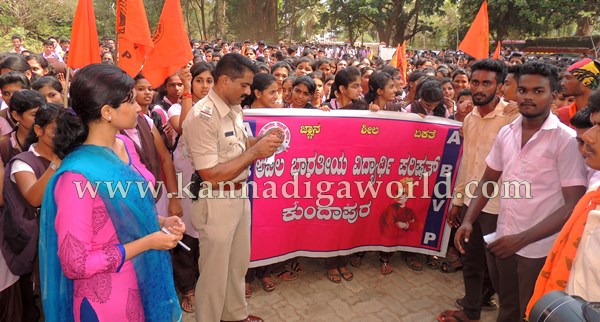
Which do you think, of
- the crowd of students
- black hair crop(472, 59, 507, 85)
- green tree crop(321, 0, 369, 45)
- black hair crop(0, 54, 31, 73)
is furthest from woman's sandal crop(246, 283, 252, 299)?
green tree crop(321, 0, 369, 45)

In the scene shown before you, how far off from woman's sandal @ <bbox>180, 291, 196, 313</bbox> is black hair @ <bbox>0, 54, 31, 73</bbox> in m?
3.17

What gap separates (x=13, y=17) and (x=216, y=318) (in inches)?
965

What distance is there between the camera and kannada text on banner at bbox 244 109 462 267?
3.70m

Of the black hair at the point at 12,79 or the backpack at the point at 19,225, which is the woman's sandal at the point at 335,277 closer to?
the backpack at the point at 19,225

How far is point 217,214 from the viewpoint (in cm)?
276

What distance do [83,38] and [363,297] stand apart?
10.6 ft

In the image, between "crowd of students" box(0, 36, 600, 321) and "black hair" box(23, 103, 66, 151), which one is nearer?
"crowd of students" box(0, 36, 600, 321)

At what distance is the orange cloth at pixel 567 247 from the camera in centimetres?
179

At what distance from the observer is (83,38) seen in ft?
11.5

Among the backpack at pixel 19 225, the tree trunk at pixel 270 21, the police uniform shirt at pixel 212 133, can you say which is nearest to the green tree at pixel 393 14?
the tree trunk at pixel 270 21

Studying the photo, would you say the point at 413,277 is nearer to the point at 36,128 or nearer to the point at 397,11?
the point at 36,128

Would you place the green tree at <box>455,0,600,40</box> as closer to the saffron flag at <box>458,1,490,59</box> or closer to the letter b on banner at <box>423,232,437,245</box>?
the saffron flag at <box>458,1,490,59</box>

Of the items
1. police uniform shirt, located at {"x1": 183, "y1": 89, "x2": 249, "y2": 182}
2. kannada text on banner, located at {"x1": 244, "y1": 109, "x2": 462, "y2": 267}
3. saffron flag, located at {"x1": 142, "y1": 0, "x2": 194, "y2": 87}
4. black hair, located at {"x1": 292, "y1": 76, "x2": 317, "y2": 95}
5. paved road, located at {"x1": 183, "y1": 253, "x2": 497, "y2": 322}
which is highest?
saffron flag, located at {"x1": 142, "y1": 0, "x2": 194, "y2": 87}

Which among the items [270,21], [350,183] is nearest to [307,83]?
[350,183]
